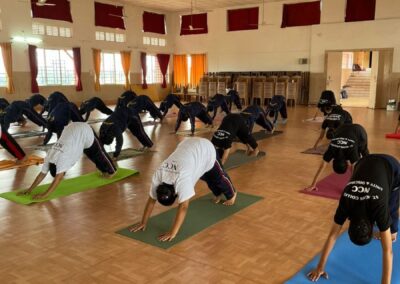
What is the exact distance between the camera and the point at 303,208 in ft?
12.8

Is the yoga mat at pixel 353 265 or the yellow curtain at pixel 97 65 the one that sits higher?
the yellow curtain at pixel 97 65

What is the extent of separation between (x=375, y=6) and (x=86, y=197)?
41.1ft

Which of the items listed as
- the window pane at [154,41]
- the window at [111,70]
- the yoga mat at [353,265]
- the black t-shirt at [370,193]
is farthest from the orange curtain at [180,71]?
the black t-shirt at [370,193]

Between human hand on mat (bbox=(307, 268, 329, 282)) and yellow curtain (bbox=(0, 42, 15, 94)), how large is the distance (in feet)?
41.6

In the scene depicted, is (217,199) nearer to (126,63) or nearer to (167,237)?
(167,237)

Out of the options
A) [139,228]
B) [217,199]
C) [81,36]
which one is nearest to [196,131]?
[217,199]

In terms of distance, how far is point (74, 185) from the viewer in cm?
470

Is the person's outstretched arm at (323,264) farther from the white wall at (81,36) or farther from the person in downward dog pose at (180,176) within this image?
the white wall at (81,36)

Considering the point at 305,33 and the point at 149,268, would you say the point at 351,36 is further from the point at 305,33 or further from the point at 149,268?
the point at 149,268

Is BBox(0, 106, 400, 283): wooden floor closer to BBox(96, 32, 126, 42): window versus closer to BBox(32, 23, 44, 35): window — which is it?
BBox(32, 23, 44, 35): window

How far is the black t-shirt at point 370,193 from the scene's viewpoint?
2.16 m

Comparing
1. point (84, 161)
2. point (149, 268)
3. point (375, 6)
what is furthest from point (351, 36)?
point (149, 268)

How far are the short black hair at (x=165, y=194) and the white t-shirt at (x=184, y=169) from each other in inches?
2.1

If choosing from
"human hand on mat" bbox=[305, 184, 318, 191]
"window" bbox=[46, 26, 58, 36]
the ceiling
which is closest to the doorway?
the ceiling
